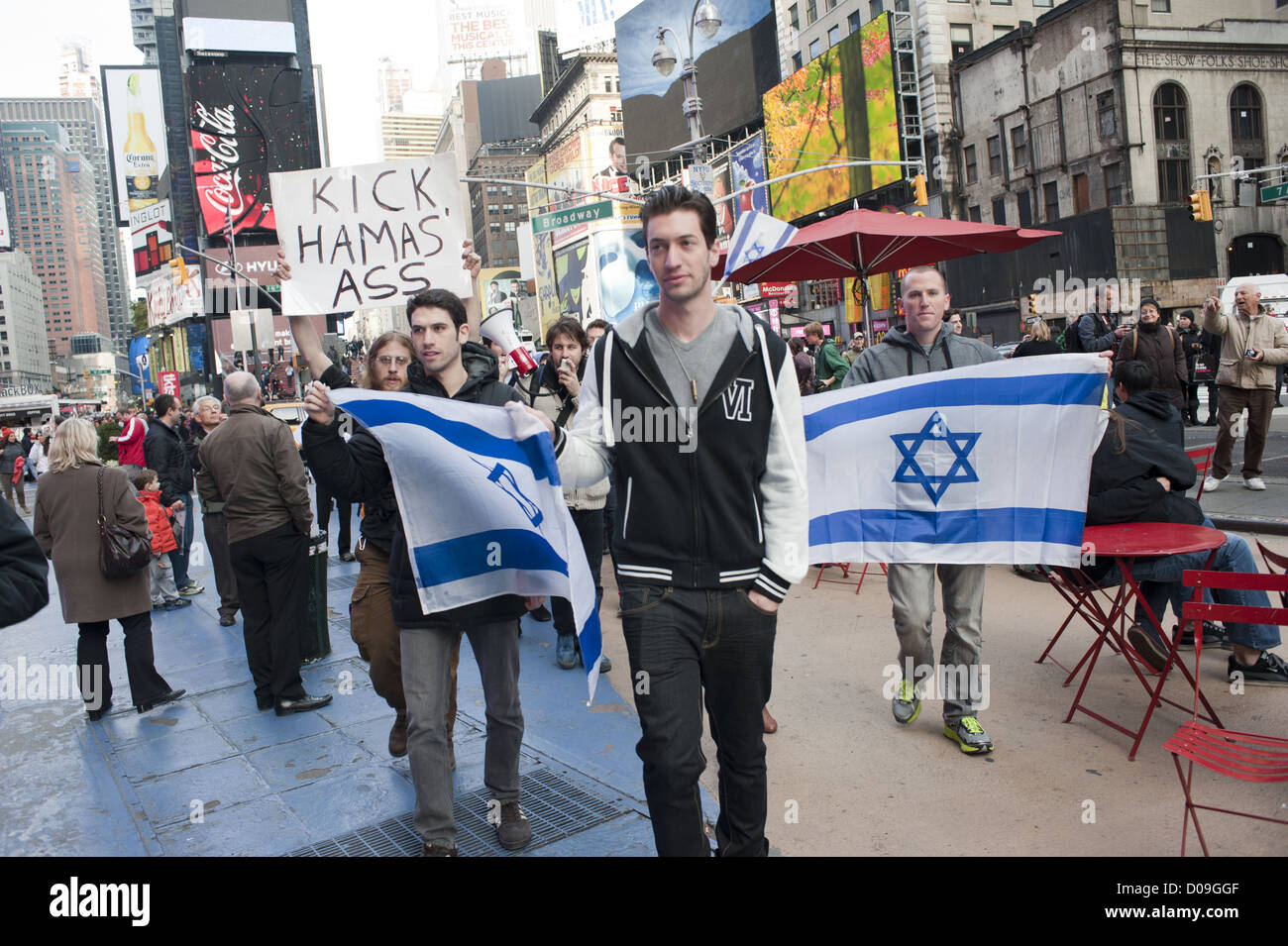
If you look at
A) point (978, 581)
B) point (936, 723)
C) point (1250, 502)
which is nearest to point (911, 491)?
point (978, 581)

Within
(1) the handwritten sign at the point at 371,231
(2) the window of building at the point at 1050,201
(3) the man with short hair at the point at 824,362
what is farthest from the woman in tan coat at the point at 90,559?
(2) the window of building at the point at 1050,201

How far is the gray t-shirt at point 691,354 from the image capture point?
9.26 feet

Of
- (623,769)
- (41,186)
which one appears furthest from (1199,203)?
(41,186)

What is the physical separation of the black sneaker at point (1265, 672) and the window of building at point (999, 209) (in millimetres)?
37996

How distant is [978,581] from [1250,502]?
21.5 feet

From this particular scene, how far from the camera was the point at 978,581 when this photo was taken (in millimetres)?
4574

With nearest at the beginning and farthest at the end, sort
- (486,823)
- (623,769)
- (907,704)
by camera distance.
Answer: (486,823) < (623,769) < (907,704)

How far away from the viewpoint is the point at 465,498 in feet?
11.7

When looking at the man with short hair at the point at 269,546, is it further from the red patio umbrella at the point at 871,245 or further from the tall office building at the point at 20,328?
the tall office building at the point at 20,328

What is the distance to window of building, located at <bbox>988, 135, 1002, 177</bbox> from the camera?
39031mm

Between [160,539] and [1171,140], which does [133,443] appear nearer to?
[160,539]

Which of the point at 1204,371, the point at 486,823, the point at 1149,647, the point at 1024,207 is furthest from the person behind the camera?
the point at 1024,207

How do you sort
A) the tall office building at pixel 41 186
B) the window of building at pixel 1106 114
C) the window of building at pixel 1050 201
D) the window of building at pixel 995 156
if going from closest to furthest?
1. the window of building at pixel 1106 114
2. the window of building at pixel 1050 201
3. the window of building at pixel 995 156
4. the tall office building at pixel 41 186

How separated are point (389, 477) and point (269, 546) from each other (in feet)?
7.90
